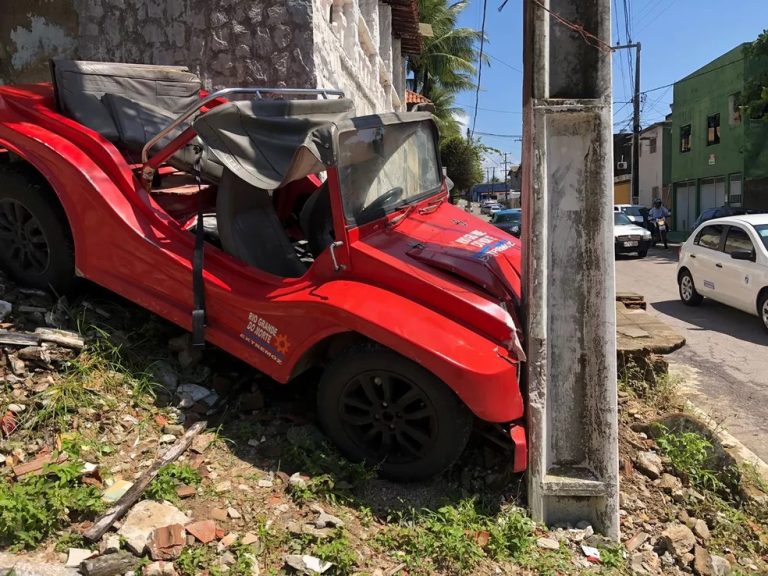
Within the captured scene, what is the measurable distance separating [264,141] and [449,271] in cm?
150

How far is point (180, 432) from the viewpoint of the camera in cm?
399

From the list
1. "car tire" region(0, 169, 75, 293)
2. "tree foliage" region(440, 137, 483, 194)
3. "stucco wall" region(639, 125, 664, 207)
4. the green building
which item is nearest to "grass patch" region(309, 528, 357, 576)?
"car tire" region(0, 169, 75, 293)

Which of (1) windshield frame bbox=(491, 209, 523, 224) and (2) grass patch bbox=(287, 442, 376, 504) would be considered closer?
(2) grass patch bbox=(287, 442, 376, 504)

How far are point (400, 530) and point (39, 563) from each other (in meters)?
1.66

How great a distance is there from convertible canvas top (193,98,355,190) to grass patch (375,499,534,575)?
6.81ft

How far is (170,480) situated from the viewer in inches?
136

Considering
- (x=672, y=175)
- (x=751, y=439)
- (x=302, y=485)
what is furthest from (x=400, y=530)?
(x=672, y=175)

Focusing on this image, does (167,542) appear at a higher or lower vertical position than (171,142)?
lower

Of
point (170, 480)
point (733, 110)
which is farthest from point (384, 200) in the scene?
point (733, 110)

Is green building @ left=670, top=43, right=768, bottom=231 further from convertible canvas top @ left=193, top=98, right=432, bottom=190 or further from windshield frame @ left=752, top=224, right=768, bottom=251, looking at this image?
convertible canvas top @ left=193, top=98, right=432, bottom=190

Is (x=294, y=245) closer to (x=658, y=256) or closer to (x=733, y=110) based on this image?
(x=658, y=256)

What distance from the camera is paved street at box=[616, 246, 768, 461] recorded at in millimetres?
5477

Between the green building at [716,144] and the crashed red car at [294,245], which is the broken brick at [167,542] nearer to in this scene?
the crashed red car at [294,245]

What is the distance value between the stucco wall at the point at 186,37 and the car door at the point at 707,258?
6043 mm
